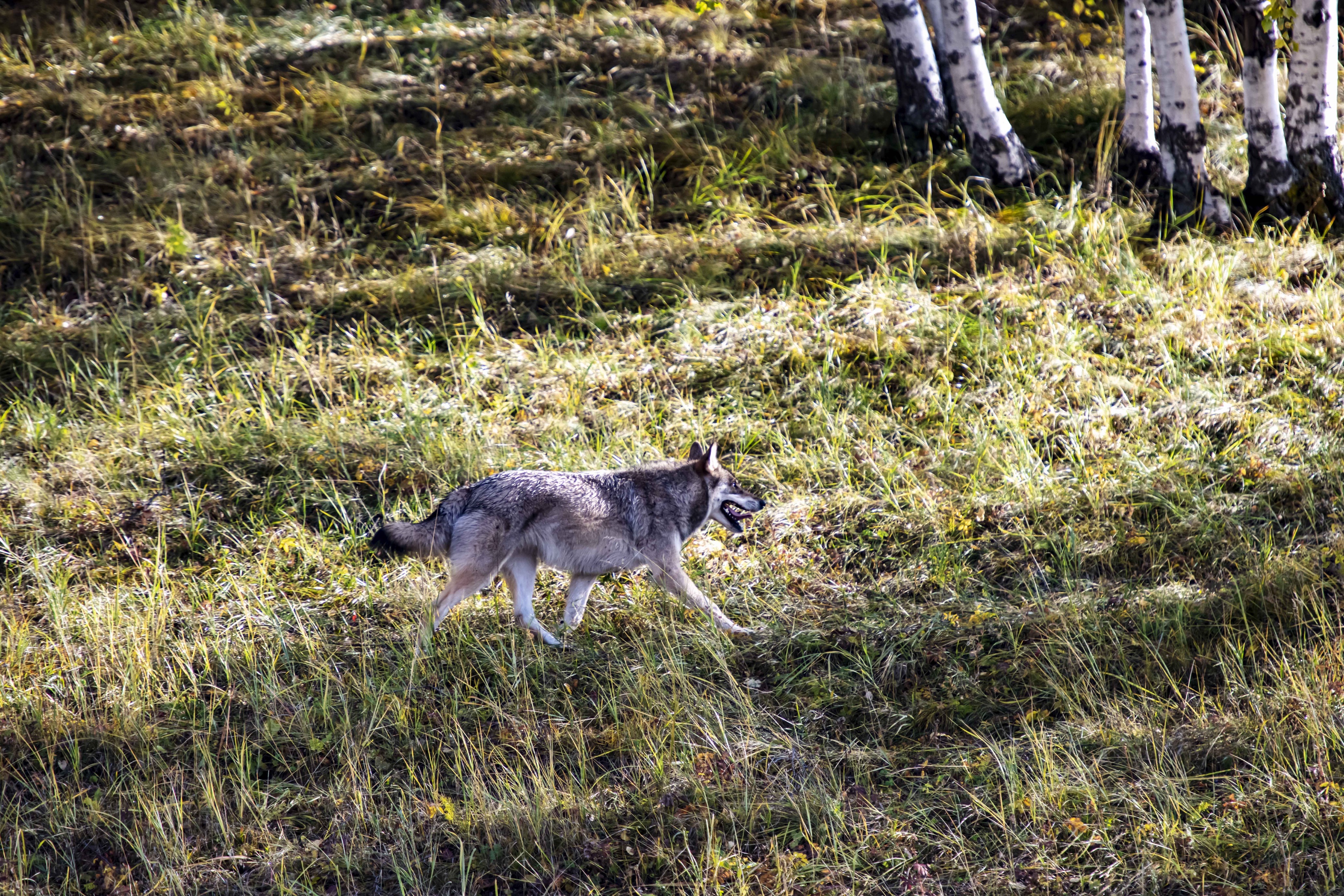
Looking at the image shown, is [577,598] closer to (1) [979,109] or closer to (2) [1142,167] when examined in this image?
(1) [979,109]

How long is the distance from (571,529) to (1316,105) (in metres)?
7.51

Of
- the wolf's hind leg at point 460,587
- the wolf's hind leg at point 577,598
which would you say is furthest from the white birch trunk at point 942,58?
the wolf's hind leg at point 460,587

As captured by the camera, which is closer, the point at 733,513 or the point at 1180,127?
the point at 733,513

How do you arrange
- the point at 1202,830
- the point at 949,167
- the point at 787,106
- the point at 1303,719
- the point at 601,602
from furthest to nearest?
the point at 787,106 < the point at 949,167 < the point at 601,602 < the point at 1303,719 < the point at 1202,830

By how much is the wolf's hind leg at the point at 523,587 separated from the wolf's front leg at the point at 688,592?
742 mm

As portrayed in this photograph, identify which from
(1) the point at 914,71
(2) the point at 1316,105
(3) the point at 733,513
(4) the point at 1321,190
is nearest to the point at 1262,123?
(2) the point at 1316,105

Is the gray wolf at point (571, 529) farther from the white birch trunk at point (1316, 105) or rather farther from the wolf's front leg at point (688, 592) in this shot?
the white birch trunk at point (1316, 105)

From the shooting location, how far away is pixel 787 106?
11984 millimetres

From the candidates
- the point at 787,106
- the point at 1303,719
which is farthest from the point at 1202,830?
the point at 787,106

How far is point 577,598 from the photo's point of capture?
6.75m

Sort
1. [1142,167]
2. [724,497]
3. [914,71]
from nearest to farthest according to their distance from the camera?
[724,497]
[1142,167]
[914,71]

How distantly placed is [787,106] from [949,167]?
2.05 meters

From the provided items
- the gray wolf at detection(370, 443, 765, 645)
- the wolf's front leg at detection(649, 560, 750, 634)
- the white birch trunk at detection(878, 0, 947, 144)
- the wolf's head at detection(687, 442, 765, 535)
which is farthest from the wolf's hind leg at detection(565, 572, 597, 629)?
the white birch trunk at detection(878, 0, 947, 144)

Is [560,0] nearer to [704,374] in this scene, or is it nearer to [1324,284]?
[704,374]
